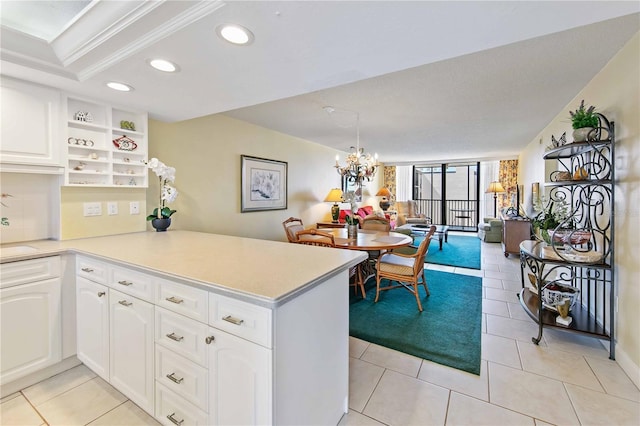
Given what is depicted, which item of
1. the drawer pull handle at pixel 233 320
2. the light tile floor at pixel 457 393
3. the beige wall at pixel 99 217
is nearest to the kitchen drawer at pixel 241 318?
the drawer pull handle at pixel 233 320

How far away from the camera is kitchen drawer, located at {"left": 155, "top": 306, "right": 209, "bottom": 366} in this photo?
1286mm

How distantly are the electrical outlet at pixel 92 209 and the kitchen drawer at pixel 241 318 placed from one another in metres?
2.00

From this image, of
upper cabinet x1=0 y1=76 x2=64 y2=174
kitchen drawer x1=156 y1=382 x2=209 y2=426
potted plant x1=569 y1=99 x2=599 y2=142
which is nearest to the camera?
kitchen drawer x1=156 y1=382 x2=209 y2=426

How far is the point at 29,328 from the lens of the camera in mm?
1865

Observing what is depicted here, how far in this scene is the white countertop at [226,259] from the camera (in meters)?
1.21

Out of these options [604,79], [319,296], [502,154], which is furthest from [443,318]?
[502,154]

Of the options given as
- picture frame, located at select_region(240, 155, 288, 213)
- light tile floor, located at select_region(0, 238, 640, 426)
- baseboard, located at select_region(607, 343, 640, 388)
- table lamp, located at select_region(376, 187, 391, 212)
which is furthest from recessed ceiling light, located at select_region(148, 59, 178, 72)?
table lamp, located at select_region(376, 187, 391, 212)

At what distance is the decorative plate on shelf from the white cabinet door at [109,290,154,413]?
150cm

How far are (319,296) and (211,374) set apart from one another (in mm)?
596

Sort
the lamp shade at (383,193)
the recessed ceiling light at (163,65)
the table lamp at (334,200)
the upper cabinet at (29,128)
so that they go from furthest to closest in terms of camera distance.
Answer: the lamp shade at (383,193) → the table lamp at (334,200) → the upper cabinet at (29,128) → the recessed ceiling light at (163,65)

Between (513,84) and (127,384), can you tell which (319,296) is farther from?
(513,84)

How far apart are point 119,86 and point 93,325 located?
1744 millimetres

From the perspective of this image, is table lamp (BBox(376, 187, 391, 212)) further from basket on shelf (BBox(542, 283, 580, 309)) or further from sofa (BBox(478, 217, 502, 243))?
basket on shelf (BBox(542, 283, 580, 309))

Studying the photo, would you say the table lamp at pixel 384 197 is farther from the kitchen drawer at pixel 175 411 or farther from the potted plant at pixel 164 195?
the kitchen drawer at pixel 175 411
